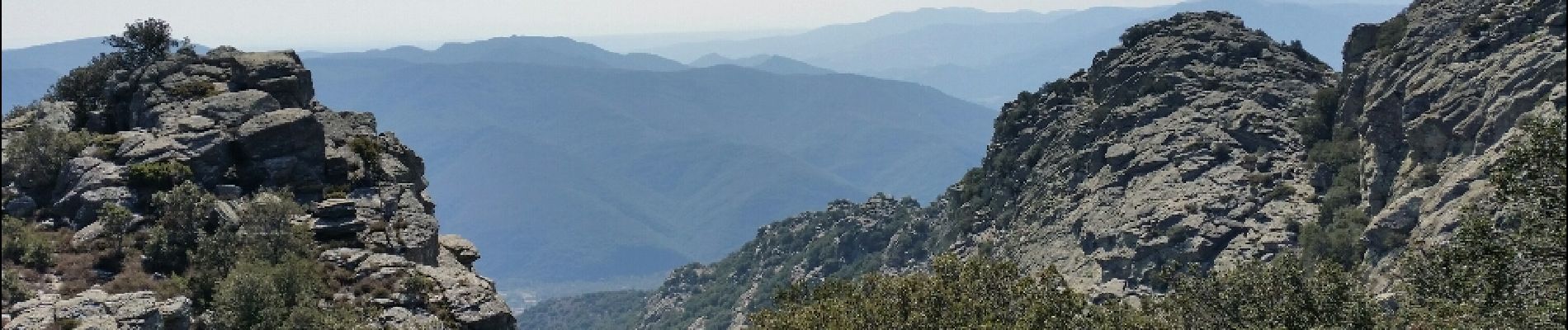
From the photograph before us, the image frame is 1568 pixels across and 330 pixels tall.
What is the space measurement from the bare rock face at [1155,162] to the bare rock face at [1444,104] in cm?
701

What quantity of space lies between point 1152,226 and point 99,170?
69625 millimetres

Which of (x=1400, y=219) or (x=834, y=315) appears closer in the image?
(x=834, y=315)

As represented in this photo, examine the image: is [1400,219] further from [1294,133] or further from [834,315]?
[834,315]

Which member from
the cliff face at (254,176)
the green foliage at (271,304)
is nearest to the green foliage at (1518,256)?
the cliff face at (254,176)

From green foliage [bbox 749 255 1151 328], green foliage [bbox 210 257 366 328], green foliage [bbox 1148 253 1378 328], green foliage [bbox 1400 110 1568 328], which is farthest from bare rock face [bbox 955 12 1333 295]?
green foliage [bbox 210 257 366 328]

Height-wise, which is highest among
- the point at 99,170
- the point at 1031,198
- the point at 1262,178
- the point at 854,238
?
the point at 99,170

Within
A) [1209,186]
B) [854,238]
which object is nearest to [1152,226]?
[1209,186]

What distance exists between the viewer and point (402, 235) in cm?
3875

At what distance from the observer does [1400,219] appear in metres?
58.0

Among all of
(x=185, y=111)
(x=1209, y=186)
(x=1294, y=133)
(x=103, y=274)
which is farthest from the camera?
(x=1294, y=133)

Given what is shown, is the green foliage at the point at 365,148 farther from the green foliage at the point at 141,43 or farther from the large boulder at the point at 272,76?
the green foliage at the point at 141,43

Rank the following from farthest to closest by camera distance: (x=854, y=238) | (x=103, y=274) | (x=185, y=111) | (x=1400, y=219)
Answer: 1. (x=854, y=238)
2. (x=1400, y=219)
3. (x=185, y=111)
4. (x=103, y=274)

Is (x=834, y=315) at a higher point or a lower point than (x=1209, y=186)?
higher

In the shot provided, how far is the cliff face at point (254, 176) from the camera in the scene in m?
32.4
